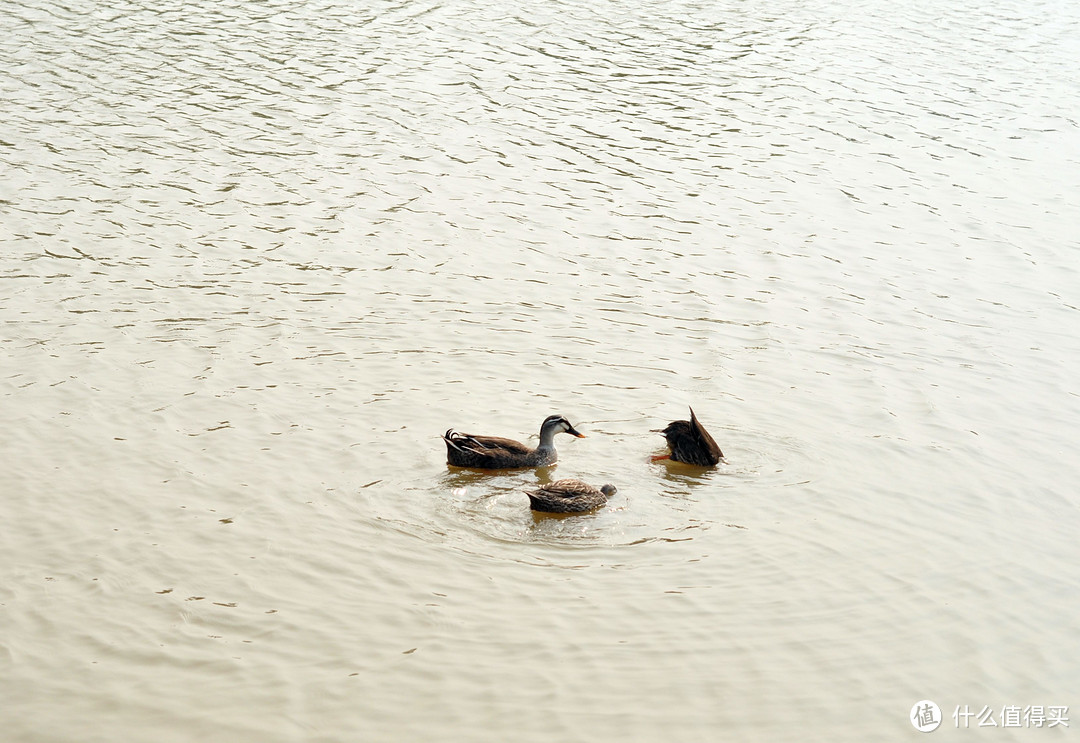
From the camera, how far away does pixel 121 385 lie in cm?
1198

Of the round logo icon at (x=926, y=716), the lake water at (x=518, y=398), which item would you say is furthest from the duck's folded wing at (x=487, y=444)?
the round logo icon at (x=926, y=716)

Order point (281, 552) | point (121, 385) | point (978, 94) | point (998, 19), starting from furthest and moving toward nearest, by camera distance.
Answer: point (998, 19) → point (978, 94) → point (121, 385) → point (281, 552)

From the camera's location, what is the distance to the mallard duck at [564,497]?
10.1 metres

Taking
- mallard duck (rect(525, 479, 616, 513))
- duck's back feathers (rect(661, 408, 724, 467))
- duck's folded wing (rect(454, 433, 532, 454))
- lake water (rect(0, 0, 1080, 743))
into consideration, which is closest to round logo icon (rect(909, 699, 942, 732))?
lake water (rect(0, 0, 1080, 743))

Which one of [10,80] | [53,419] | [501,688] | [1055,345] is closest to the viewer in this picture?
[501,688]

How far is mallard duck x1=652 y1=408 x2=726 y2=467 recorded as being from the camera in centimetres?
1112

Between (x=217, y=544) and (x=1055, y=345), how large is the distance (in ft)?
36.5

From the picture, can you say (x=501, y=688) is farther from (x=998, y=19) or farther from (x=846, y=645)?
(x=998, y=19)

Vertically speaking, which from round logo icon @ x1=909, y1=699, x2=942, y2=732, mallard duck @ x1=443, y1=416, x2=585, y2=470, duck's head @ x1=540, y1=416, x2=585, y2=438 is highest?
duck's head @ x1=540, y1=416, x2=585, y2=438

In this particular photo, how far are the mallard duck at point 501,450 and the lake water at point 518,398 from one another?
161mm

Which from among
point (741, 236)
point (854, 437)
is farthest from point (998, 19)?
point (854, 437)

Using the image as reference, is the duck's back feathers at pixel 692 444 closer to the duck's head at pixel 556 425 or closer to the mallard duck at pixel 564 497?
the duck's head at pixel 556 425

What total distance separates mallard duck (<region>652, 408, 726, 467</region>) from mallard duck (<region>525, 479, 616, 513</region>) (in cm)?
134

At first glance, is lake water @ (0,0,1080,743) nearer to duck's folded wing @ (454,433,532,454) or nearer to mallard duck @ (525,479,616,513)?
mallard duck @ (525,479,616,513)
